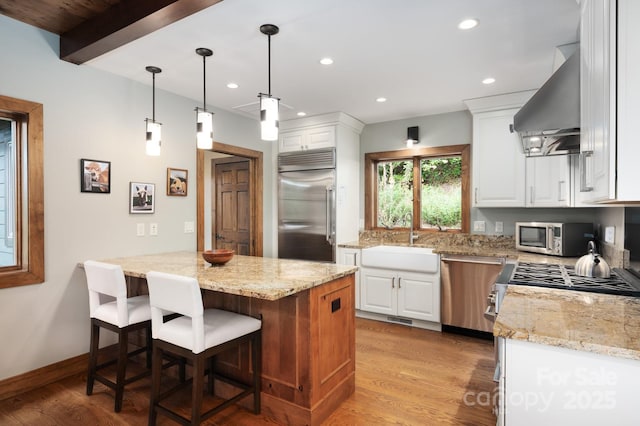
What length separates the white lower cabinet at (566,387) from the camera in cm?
114

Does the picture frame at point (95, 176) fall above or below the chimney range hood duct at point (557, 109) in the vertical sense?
below

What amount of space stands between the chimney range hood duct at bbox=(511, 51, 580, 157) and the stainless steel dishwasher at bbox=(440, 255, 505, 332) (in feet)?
5.60

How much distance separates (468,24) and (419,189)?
248 cm

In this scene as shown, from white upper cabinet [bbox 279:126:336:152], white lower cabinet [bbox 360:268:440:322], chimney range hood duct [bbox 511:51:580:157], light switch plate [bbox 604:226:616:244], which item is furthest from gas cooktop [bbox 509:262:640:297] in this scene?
white upper cabinet [bbox 279:126:336:152]

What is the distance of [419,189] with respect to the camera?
4527mm

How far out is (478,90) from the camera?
11.4ft

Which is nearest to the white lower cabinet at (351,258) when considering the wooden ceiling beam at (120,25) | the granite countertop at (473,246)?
the granite countertop at (473,246)

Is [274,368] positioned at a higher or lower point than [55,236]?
lower

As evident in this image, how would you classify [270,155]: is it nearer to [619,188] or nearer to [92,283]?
[92,283]

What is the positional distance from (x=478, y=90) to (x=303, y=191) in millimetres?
2228

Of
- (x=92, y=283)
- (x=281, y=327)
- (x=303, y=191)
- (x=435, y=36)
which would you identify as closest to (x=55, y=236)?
(x=92, y=283)

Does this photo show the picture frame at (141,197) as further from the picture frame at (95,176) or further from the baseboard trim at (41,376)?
the baseboard trim at (41,376)

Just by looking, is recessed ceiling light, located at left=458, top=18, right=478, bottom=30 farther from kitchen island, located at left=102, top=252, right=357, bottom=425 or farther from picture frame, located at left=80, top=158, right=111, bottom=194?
picture frame, located at left=80, top=158, right=111, bottom=194

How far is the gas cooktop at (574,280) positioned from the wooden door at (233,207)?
3.25 meters
